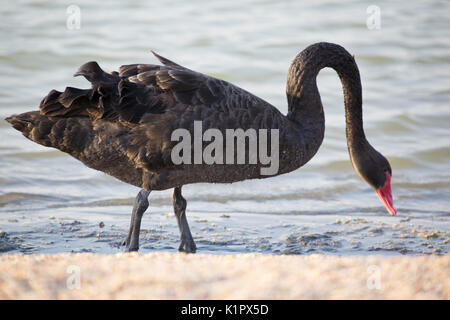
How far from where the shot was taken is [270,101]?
10.6 m

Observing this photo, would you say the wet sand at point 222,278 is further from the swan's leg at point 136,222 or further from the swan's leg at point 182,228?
the swan's leg at point 182,228

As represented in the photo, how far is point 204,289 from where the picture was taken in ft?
12.1

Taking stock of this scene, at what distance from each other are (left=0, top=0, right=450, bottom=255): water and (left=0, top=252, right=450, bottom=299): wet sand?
1452 millimetres

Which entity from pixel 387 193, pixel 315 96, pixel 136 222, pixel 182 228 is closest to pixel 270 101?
pixel 315 96

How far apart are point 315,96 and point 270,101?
470 cm

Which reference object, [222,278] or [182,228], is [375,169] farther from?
[222,278]

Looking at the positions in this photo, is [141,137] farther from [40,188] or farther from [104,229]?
[40,188]

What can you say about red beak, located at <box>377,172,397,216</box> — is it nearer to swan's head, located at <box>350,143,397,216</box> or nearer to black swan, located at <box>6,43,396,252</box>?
swan's head, located at <box>350,143,397,216</box>

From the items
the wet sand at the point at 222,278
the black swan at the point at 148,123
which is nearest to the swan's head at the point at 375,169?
the black swan at the point at 148,123

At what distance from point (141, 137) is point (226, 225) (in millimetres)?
1622

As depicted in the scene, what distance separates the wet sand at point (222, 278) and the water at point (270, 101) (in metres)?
1.45

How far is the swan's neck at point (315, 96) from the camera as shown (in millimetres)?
5750

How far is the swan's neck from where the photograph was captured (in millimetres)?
5750
